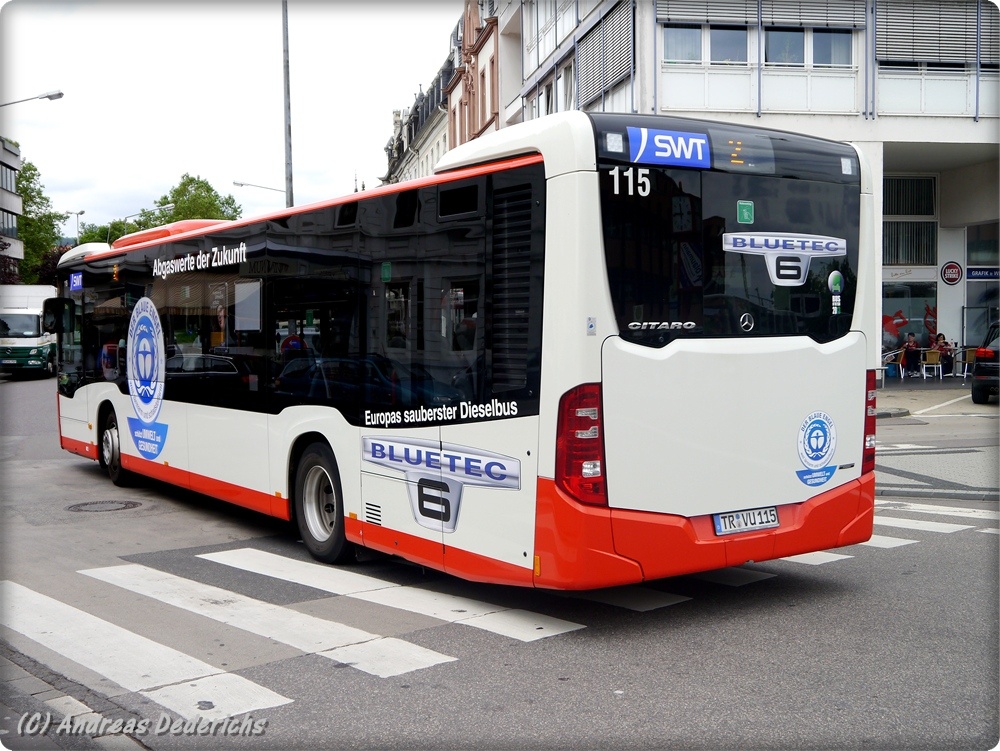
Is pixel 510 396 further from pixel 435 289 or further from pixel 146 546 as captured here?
pixel 146 546

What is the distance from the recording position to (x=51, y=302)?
1454cm

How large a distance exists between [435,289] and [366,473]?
161cm

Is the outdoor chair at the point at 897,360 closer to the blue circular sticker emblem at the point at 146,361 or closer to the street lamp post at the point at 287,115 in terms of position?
the street lamp post at the point at 287,115

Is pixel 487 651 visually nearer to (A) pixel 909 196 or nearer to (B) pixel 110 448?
(B) pixel 110 448

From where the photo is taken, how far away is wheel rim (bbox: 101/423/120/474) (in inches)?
508

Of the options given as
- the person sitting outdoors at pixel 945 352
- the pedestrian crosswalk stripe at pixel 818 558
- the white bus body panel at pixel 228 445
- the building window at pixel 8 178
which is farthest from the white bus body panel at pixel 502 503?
the building window at pixel 8 178

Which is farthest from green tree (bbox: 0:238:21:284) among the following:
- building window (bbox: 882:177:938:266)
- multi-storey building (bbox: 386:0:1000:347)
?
building window (bbox: 882:177:938:266)

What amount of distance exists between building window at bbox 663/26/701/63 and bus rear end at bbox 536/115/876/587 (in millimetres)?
17904

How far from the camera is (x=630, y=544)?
606cm

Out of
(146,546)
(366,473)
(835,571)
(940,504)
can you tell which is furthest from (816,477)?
(146,546)

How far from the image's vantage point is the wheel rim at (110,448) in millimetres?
12906

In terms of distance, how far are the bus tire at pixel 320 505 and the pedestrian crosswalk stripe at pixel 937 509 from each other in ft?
18.9

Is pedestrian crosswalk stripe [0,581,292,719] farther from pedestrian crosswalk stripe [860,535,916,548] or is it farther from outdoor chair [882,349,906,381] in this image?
outdoor chair [882,349,906,381]

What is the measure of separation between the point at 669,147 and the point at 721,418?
65.1 inches
